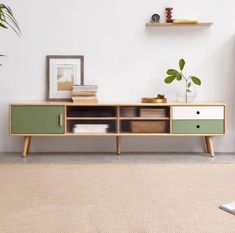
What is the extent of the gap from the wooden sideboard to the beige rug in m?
0.62

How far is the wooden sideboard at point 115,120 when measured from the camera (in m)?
4.36

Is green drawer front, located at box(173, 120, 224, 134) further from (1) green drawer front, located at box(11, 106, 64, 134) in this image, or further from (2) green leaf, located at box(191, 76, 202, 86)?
(1) green drawer front, located at box(11, 106, 64, 134)

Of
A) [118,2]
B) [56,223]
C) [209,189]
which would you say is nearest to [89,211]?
[56,223]

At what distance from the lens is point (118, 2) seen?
466cm

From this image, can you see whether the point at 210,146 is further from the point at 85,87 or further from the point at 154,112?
the point at 85,87

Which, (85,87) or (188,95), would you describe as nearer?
(85,87)

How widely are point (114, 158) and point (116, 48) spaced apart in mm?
1111

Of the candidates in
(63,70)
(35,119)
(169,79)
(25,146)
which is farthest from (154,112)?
(25,146)

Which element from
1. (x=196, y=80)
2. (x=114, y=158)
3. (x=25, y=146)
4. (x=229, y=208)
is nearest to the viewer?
(x=229, y=208)

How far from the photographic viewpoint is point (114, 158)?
4336mm

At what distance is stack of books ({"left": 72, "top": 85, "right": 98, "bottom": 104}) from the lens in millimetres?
4461

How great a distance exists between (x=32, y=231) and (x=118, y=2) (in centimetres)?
306

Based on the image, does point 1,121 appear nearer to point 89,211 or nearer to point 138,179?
point 138,179

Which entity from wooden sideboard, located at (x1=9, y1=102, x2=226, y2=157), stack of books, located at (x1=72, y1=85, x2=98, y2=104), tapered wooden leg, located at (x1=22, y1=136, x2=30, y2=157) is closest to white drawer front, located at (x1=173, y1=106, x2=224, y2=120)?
wooden sideboard, located at (x1=9, y1=102, x2=226, y2=157)
